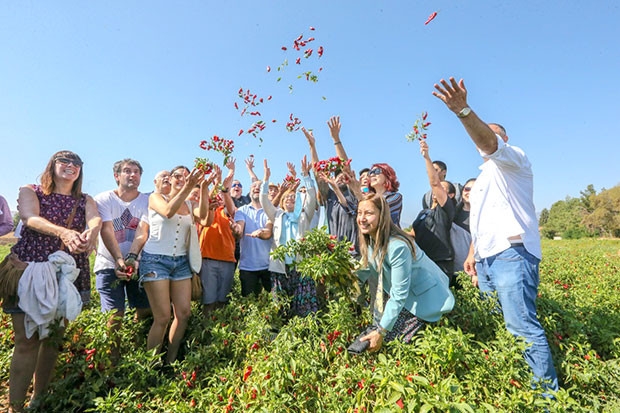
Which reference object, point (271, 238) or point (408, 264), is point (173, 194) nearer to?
point (271, 238)

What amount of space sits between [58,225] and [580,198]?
244 feet

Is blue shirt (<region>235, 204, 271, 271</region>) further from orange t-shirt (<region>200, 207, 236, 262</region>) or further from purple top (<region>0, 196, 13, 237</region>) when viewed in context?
purple top (<region>0, 196, 13, 237</region>)

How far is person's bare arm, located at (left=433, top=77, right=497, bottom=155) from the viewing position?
7.18ft

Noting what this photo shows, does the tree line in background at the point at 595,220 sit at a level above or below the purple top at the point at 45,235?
below

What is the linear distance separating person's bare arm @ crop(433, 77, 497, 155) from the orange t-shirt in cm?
304

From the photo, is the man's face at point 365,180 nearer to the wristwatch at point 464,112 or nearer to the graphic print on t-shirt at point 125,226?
the wristwatch at point 464,112

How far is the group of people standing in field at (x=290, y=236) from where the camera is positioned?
8.14 ft

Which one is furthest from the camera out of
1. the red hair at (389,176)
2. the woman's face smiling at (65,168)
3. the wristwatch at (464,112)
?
the red hair at (389,176)

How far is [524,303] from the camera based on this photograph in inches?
94.3

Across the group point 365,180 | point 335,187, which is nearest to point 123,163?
point 335,187

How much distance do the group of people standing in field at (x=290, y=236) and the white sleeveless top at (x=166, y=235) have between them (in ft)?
0.04

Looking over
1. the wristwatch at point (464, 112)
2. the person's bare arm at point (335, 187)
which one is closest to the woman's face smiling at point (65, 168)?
Result: the person's bare arm at point (335, 187)

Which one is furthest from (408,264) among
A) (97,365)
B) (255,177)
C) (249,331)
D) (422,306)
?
(255,177)

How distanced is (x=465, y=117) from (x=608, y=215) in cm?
5617
